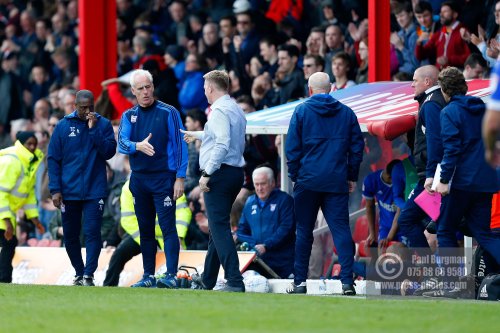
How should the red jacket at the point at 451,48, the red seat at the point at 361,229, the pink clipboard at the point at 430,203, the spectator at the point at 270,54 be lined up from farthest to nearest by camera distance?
1. the spectator at the point at 270,54
2. the red jacket at the point at 451,48
3. the red seat at the point at 361,229
4. the pink clipboard at the point at 430,203

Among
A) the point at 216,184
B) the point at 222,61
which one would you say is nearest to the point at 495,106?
the point at 216,184

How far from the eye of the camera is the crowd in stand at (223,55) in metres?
15.9

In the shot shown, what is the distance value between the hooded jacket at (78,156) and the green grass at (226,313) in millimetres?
1884

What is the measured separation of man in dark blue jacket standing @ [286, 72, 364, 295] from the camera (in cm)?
1196

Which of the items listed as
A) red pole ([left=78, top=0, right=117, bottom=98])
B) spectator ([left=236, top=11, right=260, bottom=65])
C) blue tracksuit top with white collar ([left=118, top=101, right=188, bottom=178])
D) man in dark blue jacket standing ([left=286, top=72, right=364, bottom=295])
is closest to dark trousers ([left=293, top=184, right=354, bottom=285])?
man in dark blue jacket standing ([left=286, top=72, right=364, bottom=295])

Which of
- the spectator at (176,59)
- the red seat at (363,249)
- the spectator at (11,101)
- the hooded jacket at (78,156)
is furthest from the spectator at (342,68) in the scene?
the spectator at (11,101)

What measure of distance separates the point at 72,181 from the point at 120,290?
1.84m

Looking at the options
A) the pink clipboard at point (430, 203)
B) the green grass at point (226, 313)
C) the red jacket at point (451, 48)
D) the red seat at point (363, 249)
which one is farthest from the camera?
the red jacket at point (451, 48)

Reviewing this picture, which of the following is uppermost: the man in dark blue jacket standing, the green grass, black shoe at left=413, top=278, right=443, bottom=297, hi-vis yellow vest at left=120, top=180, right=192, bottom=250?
the man in dark blue jacket standing

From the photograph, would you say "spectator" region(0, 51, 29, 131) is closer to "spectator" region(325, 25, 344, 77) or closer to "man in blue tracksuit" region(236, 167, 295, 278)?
"spectator" region(325, 25, 344, 77)

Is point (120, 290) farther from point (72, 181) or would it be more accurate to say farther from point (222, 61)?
point (222, 61)

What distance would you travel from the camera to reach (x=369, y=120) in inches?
534

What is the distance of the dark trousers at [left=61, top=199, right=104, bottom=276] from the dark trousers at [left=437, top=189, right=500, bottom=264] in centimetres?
346

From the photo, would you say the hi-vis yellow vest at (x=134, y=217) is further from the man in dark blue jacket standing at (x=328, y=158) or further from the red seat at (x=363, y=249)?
the man in dark blue jacket standing at (x=328, y=158)
